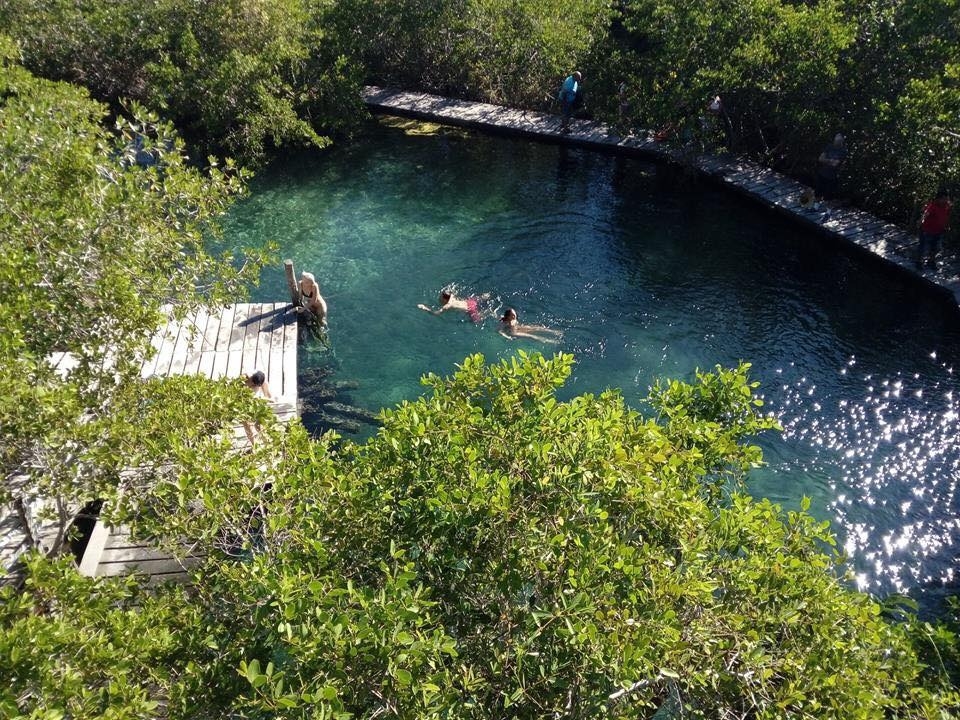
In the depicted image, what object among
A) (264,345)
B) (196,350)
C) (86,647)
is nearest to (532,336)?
(264,345)

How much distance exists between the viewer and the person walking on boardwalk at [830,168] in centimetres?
2022

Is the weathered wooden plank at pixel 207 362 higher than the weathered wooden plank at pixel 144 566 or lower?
higher

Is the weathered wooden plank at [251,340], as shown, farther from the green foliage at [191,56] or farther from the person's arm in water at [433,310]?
the green foliage at [191,56]

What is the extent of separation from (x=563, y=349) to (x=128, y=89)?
1970cm

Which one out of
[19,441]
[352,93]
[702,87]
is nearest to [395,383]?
[19,441]

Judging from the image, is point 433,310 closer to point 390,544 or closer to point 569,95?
point 390,544

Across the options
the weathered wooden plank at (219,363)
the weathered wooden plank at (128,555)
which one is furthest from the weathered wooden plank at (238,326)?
the weathered wooden plank at (128,555)

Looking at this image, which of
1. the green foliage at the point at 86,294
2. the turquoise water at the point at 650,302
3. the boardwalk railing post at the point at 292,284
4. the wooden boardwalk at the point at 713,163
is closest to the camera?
the green foliage at the point at 86,294

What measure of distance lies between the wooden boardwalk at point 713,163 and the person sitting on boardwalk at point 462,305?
977 centimetres

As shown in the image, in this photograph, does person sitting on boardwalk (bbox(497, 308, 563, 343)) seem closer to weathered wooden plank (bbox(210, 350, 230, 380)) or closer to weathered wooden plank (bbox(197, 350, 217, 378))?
weathered wooden plank (bbox(210, 350, 230, 380))

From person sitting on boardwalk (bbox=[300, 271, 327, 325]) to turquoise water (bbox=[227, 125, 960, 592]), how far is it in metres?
0.82

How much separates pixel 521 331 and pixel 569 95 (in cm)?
1275

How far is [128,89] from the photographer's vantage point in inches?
1019

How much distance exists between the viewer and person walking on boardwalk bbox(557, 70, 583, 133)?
84.9 ft
